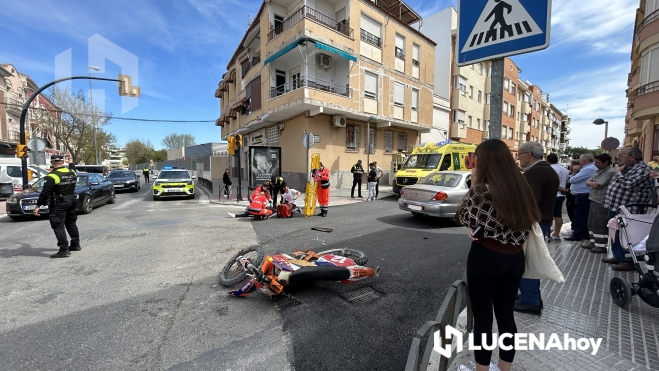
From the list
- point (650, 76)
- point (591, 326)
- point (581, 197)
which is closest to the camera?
point (591, 326)

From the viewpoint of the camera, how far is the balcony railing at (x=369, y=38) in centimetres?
1814

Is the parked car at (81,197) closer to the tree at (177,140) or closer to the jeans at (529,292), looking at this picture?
the jeans at (529,292)

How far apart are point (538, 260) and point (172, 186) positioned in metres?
15.3

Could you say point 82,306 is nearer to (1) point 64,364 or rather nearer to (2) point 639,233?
(1) point 64,364

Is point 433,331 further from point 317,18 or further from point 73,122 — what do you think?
point 73,122

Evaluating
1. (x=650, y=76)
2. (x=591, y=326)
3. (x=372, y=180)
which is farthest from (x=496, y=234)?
(x=650, y=76)

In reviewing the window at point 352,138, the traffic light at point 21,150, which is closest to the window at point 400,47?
the window at point 352,138

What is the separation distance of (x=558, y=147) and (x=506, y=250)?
92.7m

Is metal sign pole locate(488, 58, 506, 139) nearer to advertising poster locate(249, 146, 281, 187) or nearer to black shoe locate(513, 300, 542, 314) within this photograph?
black shoe locate(513, 300, 542, 314)

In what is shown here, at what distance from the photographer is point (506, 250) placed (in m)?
1.92

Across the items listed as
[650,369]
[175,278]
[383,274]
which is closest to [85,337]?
[175,278]

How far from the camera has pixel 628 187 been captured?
4.32 meters

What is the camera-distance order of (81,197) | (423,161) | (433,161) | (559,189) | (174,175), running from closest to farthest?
(559,189) < (81,197) < (433,161) < (423,161) < (174,175)

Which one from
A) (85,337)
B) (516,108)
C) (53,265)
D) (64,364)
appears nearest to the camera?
(64,364)
